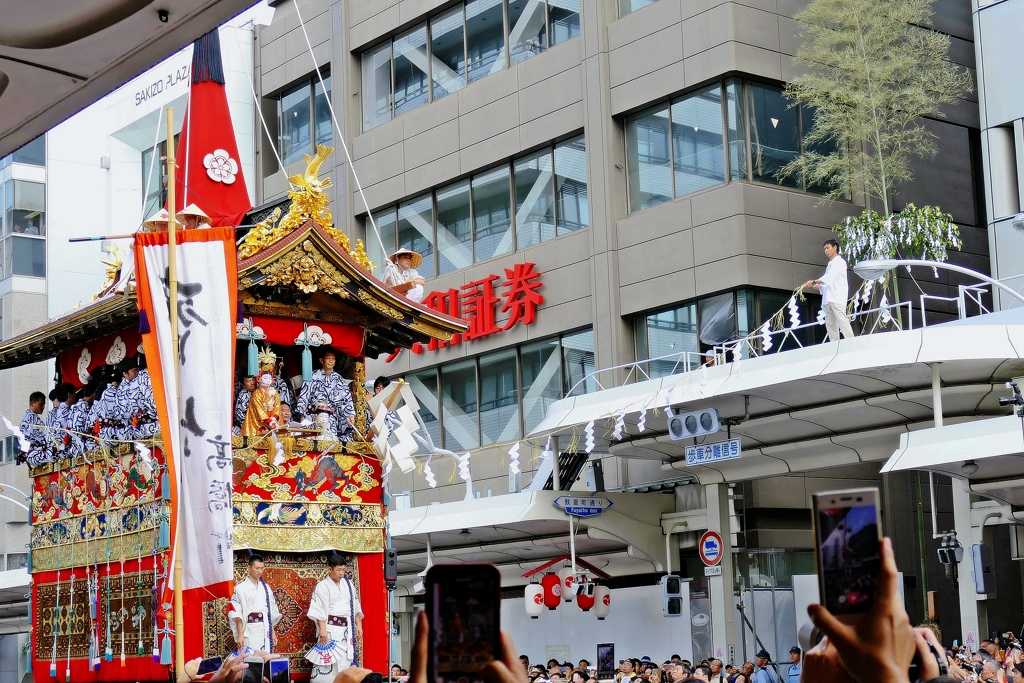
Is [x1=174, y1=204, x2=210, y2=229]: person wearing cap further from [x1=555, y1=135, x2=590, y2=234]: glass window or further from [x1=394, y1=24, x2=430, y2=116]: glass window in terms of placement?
[x1=394, y1=24, x2=430, y2=116]: glass window

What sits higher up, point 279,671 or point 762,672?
point 279,671

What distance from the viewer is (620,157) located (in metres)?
26.4

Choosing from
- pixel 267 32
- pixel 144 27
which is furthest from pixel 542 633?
pixel 144 27

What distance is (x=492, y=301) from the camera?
28.6 m

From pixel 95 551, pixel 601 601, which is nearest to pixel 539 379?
pixel 601 601

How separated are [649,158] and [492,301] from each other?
4.84 meters

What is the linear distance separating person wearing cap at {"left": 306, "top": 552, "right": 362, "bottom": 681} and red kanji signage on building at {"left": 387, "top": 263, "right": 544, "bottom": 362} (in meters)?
14.7

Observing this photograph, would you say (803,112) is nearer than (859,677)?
No

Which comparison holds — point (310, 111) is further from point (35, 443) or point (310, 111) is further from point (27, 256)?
point (35, 443)

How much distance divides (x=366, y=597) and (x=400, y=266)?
13.2ft

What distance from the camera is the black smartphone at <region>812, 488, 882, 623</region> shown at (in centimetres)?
282

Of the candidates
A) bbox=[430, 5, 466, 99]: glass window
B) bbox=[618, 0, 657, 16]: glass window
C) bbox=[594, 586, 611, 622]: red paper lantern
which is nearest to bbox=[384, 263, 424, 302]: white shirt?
bbox=[594, 586, 611, 622]: red paper lantern

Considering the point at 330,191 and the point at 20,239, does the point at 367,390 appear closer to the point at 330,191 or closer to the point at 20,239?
the point at 330,191

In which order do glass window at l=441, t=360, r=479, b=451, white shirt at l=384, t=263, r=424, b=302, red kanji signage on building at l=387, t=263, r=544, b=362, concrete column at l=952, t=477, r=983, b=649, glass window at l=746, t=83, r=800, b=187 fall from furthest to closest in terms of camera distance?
1. glass window at l=441, t=360, r=479, b=451
2. red kanji signage on building at l=387, t=263, r=544, b=362
3. glass window at l=746, t=83, r=800, b=187
4. concrete column at l=952, t=477, r=983, b=649
5. white shirt at l=384, t=263, r=424, b=302
